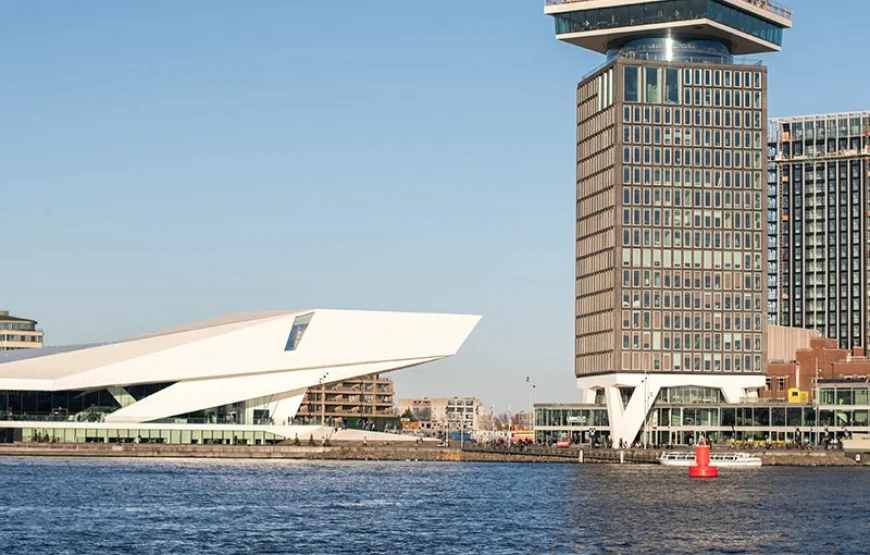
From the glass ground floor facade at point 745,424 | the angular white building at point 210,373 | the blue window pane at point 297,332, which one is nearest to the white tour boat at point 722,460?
the glass ground floor facade at point 745,424

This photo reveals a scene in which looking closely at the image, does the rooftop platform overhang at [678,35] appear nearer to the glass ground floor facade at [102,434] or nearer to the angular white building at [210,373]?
the angular white building at [210,373]

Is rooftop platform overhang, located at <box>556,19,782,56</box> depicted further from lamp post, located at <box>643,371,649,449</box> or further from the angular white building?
lamp post, located at <box>643,371,649,449</box>

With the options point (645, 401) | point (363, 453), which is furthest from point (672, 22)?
point (363, 453)

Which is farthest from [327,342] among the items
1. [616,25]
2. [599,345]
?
[616,25]

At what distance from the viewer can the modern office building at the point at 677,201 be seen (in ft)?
557

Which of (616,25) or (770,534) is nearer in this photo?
(770,534)

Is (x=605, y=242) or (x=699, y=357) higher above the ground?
(x=605, y=242)

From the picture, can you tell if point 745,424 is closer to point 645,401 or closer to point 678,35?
point 645,401

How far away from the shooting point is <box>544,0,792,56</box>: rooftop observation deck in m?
170

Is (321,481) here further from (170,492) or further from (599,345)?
(599,345)

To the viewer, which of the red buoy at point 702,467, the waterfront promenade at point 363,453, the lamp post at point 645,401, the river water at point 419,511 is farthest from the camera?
the lamp post at point 645,401

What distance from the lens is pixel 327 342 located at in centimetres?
15812

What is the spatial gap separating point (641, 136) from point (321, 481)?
7253 centimetres

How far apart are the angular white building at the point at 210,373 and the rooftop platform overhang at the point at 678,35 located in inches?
1383
